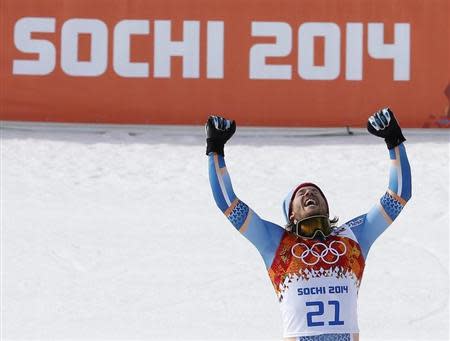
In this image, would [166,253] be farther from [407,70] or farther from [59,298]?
[407,70]

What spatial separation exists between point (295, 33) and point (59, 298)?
19.0ft

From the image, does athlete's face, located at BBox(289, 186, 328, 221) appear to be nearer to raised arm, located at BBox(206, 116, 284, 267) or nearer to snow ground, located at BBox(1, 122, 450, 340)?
raised arm, located at BBox(206, 116, 284, 267)

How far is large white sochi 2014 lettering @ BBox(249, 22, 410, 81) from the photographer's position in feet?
38.5

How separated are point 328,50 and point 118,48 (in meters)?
2.59

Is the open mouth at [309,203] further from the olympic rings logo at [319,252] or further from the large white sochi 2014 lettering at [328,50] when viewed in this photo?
the large white sochi 2014 lettering at [328,50]

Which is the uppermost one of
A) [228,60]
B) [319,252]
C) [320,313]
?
[228,60]

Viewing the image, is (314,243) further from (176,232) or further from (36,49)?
(36,49)

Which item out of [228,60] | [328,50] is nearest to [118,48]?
[228,60]

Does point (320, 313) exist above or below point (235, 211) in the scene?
below

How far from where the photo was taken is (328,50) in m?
11.8

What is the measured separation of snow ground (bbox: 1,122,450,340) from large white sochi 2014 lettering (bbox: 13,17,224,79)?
0.72 metres

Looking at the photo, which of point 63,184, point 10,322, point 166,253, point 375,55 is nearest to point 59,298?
point 10,322

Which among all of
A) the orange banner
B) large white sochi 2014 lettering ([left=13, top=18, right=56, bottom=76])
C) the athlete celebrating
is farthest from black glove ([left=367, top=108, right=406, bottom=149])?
large white sochi 2014 lettering ([left=13, top=18, right=56, bottom=76])

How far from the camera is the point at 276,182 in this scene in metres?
10.0
